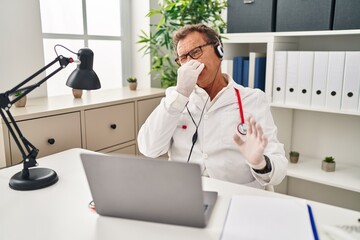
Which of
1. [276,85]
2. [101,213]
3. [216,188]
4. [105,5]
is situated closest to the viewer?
[101,213]

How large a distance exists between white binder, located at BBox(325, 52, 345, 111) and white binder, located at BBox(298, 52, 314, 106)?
106 millimetres

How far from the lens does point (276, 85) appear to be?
2178 millimetres

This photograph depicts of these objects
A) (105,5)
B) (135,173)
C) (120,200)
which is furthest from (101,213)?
(105,5)

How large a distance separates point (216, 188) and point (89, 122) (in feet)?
3.59

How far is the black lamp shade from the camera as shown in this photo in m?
1.26

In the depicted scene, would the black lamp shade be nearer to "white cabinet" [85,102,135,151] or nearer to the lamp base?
the lamp base

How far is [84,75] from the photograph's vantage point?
4.16 ft

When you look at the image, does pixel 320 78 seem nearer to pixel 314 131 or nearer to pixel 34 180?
pixel 314 131

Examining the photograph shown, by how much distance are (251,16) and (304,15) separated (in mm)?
339

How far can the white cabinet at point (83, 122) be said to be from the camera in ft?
5.63

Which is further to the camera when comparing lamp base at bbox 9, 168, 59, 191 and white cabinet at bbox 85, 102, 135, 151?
white cabinet at bbox 85, 102, 135, 151

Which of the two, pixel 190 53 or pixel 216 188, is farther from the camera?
pixel 190 53

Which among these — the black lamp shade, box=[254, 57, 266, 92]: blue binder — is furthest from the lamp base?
box=[254, 57, 266, 92]: blue binder

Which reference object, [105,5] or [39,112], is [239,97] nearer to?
[39,112]
